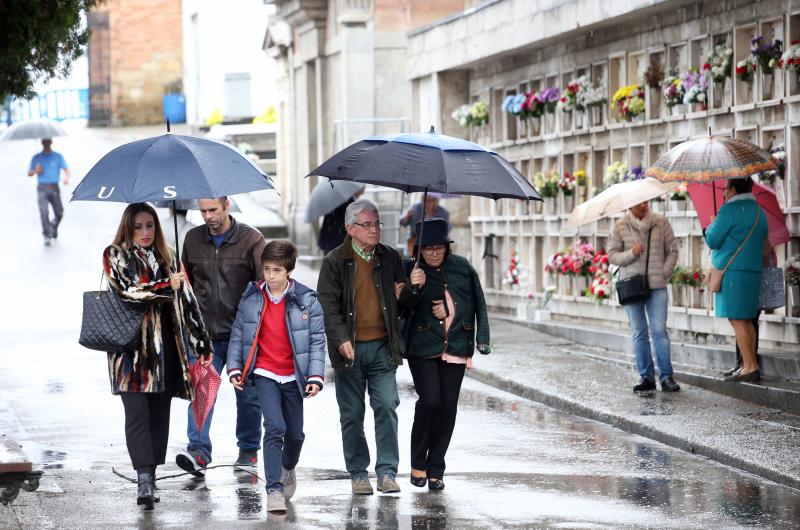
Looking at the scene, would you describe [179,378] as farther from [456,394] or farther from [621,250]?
[621,250]

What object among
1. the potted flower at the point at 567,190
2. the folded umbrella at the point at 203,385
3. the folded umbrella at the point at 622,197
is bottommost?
the folded umbrella at the point at 203,385

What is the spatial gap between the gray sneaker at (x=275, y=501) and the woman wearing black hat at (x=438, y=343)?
0.99 meters

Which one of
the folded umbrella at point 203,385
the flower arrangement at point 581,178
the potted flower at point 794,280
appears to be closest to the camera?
the folded umbrella at point 203,385

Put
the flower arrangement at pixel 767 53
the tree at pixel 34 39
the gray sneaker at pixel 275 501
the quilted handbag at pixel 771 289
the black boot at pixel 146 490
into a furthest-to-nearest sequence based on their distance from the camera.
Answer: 1. the flower arrangement at pixel 767 53
2. the quilted handbag at pixel 771 289
3. the tree at pixel 34 39
4. the black boot at pixel 146 490
5. the gray sneaker at pixel 275 501

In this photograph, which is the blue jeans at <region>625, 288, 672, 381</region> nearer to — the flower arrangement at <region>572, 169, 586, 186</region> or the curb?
the curb

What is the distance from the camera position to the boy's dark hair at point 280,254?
9.64 metres

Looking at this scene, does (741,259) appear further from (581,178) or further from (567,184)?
(567,184)

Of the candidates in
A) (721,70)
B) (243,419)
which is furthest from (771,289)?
(243,419)

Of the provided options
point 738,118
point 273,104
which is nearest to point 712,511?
point 738,118

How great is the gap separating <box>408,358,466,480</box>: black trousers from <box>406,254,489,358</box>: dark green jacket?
0.32 ft

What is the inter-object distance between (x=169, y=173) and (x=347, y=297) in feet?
4.06

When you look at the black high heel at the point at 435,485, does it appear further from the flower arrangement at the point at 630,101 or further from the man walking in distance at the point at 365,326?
the flower arrangement at the point at 630,101

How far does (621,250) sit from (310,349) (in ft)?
17.6

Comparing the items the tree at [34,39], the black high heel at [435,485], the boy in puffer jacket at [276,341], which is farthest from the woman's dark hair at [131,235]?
the tree at [34,39]
